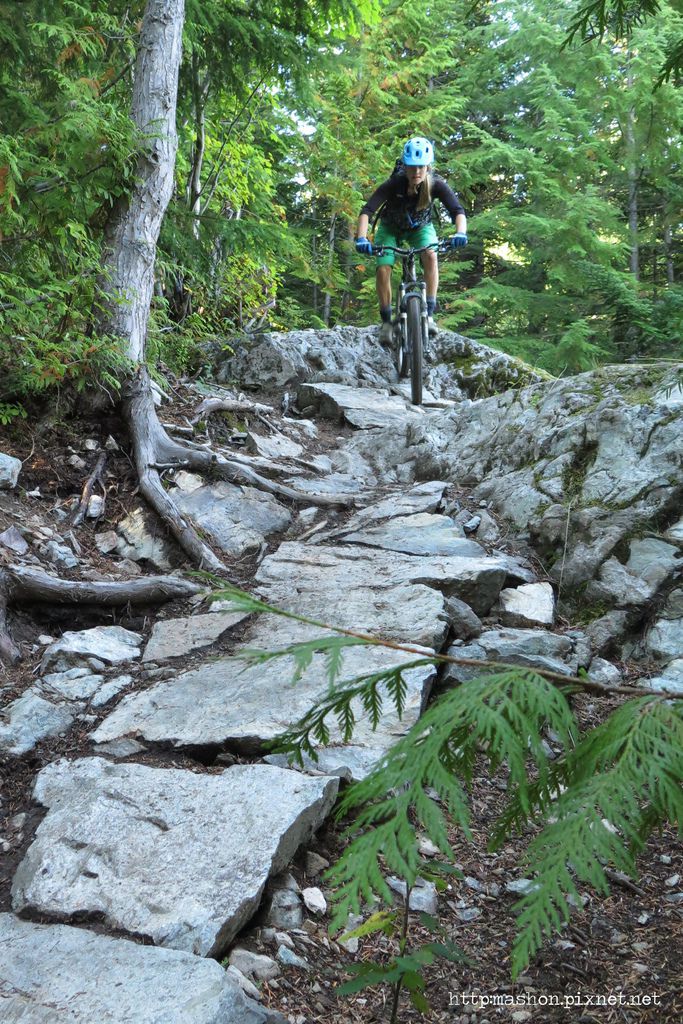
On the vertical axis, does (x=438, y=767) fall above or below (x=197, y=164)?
below

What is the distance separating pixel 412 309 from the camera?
7.52m

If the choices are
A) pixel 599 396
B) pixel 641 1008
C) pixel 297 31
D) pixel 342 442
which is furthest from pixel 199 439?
pixel 641 1008

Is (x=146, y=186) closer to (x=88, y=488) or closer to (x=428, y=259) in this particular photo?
(x=88, y=488)

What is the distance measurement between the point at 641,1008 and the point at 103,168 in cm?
595

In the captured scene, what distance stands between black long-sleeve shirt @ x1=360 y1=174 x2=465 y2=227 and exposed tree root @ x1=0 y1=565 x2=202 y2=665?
4.70 meters

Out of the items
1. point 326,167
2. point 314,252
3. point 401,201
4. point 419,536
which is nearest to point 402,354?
point 401,201

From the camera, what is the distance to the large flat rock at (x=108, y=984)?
5.69 ft

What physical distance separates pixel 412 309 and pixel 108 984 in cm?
672

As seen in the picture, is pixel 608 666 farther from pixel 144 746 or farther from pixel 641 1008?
pixel 144 746

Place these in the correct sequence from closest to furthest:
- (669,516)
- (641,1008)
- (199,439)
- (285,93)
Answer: (641,1008) < (669,516) < (199,439) < (285,93)

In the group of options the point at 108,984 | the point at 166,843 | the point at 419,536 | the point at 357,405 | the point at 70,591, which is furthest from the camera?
the point at 357,405

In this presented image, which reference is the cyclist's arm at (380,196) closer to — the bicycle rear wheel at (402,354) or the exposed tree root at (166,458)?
the bicycle rear wheel at (402,354)

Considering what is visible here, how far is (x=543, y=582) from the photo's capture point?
4.19 meters

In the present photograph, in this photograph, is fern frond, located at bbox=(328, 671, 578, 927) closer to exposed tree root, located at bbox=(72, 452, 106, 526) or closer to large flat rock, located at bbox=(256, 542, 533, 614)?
large flat rock, located at bbox=(256, 542, 533, 614)
